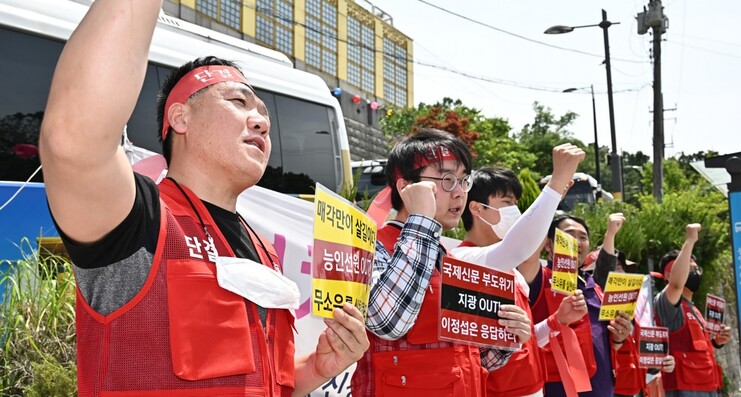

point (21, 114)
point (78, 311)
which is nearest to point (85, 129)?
point (78, 311)

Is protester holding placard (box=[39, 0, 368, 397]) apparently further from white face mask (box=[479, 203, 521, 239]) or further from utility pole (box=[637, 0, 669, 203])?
utility pole (box=[637, 0, 669, 203])

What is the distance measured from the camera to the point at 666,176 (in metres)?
24.7

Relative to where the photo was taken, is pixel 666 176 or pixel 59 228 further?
pixel 666 176

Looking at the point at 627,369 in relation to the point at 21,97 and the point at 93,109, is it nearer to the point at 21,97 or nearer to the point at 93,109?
the point at 93,109

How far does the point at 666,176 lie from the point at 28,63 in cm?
2272

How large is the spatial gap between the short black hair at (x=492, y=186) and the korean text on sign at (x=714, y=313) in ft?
12.6

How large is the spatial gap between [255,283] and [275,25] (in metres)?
26.2

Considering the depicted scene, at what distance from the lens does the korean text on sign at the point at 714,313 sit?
6730 mm

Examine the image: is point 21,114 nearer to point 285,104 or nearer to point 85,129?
point 285,104

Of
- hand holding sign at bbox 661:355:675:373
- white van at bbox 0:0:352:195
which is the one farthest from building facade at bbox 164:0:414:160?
hand holding sign at bbox 661:355:675:373

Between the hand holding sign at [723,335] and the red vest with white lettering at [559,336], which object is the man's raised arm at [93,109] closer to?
the red vest with white lettering at [559,336]

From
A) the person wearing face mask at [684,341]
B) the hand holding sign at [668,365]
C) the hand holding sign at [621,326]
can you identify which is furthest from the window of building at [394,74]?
the hand holding sign at [621,326]

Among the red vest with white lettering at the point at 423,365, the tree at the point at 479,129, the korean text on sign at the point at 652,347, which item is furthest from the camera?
the tree at the point at 479,129

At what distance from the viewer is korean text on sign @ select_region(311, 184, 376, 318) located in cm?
186
